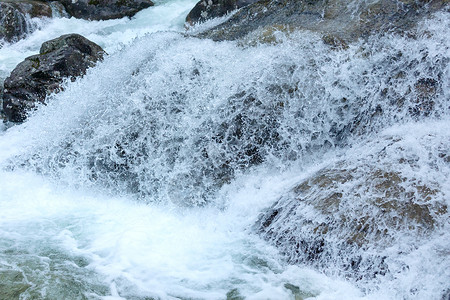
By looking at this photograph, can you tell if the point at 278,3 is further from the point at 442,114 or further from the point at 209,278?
the point at 209,278

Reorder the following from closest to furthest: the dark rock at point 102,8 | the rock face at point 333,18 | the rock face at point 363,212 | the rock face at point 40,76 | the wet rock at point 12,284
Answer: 1. the wet rock at point 12,284
2. the rock face at point 363,212
3. the rock face at point 333,18
4. the rock face at point 40,76
5. the dark rock at point 102,8

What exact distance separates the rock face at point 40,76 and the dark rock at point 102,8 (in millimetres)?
6426

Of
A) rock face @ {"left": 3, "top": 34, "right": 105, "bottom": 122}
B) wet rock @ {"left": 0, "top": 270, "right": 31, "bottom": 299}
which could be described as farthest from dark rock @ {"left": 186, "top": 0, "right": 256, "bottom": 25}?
wet rock @ {"left": 0, "top": 270, "right": 31, "bottom": 299}

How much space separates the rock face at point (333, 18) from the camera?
17.1ft

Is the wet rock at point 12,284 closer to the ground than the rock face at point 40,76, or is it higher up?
closer to the ground

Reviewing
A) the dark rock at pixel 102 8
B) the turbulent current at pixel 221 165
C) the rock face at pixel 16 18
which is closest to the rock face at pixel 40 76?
the turbulent current at pixel 221 165

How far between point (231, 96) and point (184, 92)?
761 millimetres

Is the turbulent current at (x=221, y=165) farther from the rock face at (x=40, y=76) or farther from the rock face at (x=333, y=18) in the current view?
the rock face at (x=40, y=76)

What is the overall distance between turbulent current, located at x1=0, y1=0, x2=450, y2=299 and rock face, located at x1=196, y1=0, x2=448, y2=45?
0.24m

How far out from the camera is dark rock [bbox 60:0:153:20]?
1398cm

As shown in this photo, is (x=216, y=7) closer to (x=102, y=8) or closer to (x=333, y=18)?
(x=102, y=8)

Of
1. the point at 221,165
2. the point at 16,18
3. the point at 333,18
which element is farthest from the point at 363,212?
the point at 16,18

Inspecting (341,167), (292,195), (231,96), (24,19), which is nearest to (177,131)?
(231,96)

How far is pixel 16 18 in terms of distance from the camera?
12156 millimetres
